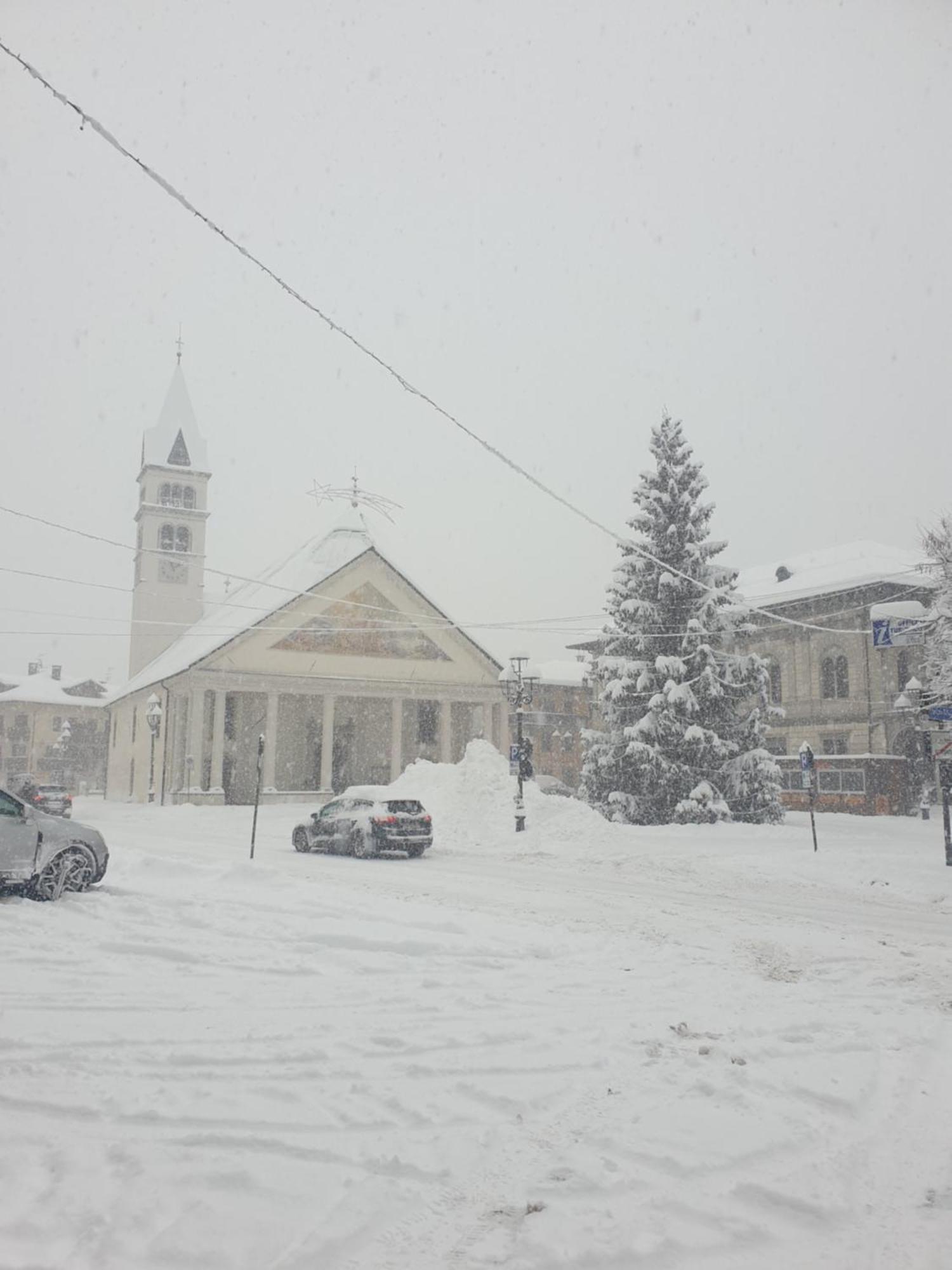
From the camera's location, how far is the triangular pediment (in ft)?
209

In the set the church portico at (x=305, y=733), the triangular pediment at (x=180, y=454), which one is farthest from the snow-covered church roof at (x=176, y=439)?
the church portico at (x=305, y=733)

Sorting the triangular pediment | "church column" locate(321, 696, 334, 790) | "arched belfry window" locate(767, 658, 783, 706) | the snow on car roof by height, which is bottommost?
the snow on car roof

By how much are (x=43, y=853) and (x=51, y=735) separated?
3412 inches

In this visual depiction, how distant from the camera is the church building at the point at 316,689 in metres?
42.5

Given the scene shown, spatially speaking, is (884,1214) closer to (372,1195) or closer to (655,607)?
(372,1195)

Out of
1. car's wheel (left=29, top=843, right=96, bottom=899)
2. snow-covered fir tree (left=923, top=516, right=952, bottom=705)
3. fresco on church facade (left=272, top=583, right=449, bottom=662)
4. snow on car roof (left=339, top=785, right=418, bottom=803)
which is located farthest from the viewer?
fresco on church facade (left=272, top=583, right=449, bottom=662)

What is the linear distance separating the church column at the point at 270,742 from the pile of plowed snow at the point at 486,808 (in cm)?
1531

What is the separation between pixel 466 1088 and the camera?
206 inches

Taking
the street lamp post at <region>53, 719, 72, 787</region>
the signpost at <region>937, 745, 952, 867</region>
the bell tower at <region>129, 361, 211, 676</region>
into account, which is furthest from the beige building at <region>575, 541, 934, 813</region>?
the street lamp post at <region>53, 719, 72, 787</region>

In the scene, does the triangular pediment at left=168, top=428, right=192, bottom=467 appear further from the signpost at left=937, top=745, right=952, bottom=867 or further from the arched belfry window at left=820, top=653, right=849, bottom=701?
the signpost at left=937, top=745, right=952, bottom=867

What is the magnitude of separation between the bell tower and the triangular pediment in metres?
0.04

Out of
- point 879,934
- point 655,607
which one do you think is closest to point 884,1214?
point 879,934

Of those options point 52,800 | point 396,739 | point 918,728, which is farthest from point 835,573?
point 52,800

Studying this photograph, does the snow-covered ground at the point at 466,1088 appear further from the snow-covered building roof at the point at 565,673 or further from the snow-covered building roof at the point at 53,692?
the snow-covered building roof at the point at 53,692
